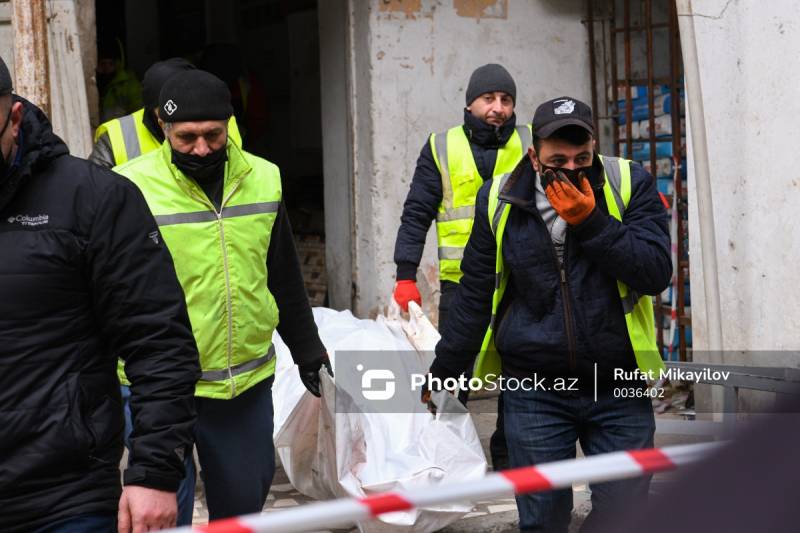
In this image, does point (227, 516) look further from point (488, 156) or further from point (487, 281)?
point (488, 156)

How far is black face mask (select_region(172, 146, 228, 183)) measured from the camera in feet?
12.7

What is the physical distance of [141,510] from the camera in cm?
282

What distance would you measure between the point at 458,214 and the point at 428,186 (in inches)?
7.7

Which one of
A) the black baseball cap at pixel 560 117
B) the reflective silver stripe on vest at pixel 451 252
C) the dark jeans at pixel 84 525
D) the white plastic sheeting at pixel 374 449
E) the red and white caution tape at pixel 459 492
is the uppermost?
the black baseball cap at pixel 560 117

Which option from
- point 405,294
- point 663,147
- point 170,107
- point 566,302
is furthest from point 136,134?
point 663,147

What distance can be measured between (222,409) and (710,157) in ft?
10.6

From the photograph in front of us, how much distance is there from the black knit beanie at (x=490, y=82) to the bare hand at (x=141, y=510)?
3.43 m

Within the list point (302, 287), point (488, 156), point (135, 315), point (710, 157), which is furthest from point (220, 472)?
point (710, 157)

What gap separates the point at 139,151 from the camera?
4.82 metres

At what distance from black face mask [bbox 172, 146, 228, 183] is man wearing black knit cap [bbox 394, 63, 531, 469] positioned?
211cm

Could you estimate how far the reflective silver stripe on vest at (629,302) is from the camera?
3818mm

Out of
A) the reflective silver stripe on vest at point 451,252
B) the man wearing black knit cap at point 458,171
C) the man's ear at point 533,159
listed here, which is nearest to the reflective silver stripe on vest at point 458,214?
the man wearing black knit cap at point 458,171

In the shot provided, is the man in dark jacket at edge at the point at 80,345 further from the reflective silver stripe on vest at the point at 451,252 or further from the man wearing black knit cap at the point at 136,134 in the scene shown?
the reflective silver stripe on vest at the point at 451,252

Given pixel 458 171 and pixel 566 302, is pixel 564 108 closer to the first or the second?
pixel 566 302
